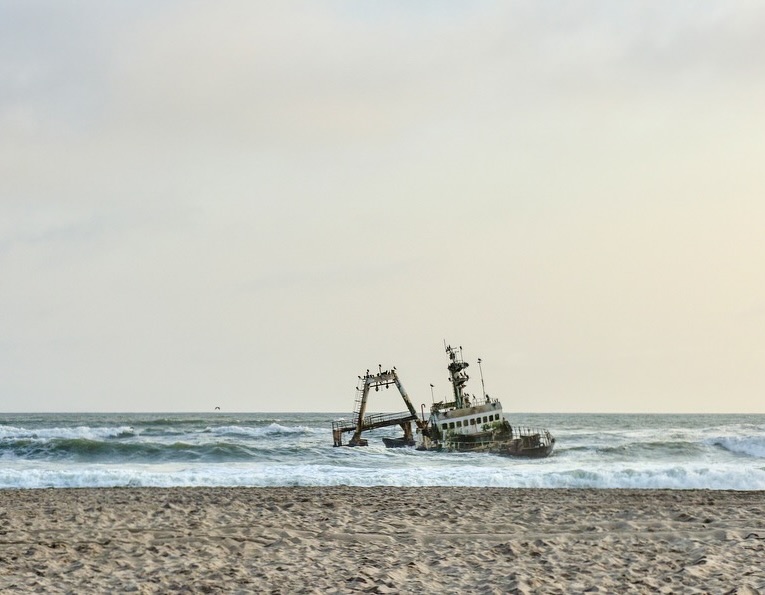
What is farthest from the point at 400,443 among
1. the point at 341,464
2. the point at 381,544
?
the point at 381,544

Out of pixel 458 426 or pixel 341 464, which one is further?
pixel 458 426

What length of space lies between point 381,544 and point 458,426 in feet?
97.3

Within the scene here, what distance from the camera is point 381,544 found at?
1212 centimetres

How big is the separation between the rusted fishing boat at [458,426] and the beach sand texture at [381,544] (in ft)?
67.5

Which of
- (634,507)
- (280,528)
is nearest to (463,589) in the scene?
(280,528)

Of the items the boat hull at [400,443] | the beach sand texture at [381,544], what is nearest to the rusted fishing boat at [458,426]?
the boat hull at [400,443]

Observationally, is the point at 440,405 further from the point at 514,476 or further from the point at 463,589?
the point at 463,589

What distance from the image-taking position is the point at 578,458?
39.6 metres

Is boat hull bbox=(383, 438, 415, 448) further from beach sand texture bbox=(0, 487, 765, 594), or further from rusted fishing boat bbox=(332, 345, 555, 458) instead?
beach sand texture bbox=(0, 487, 765, 594)

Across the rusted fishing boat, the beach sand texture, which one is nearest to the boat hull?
the rusted fishing boat

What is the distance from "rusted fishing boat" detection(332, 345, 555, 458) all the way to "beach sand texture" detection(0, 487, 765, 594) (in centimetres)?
2059

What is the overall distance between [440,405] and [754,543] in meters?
31.4

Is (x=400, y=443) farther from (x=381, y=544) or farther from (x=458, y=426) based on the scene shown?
(x=381, y=544)

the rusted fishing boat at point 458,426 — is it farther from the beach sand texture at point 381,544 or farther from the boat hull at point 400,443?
the beach sand texture at point 381,544
